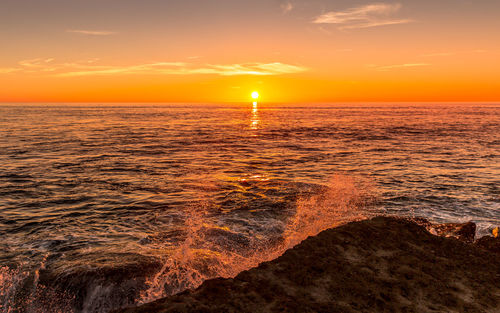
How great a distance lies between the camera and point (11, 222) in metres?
11.1

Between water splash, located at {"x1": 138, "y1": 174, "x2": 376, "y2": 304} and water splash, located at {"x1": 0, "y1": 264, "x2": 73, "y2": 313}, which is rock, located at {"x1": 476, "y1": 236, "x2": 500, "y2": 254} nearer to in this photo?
water splash, located at {"x1": 138, "y1": 174, "x2": 376, "y2": 304}

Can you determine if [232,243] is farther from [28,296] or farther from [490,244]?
[490,244]

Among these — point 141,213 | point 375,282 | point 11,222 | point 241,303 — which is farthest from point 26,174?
point 375,282

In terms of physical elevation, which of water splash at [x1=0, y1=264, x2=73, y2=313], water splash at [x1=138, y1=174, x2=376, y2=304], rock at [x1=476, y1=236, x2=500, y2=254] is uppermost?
rock at [x1=476, y1=236, x2=500, y2=254]

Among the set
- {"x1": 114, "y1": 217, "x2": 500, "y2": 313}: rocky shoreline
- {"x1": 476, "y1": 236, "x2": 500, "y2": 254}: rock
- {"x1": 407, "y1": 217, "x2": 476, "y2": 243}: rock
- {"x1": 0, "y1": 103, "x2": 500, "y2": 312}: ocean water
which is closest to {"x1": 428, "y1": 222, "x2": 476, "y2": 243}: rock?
{"x1": 407, "y1": 217, "x2": 476, "y2": 243}: rock

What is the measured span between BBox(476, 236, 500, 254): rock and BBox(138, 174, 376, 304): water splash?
3.88 meters

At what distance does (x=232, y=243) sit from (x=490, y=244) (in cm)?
680

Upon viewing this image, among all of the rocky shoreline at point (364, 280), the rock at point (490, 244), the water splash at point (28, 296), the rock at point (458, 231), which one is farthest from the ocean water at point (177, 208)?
the rock at point (490, 244)

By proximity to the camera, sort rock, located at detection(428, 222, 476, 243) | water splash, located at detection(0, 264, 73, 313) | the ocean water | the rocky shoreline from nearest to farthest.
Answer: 1. the rocky shoreline
2. water splash, located at detection(0, 264, 73, 313)
3. the ocean water
4. rock, located at detection(428, 222, 476, 243)

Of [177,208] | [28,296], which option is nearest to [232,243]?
[177,208]

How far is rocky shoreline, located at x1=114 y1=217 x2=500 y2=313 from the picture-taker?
5.05 meters

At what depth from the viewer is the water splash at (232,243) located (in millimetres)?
7195

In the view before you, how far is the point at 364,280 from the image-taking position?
18.8ft

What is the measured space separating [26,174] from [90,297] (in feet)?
49.3
